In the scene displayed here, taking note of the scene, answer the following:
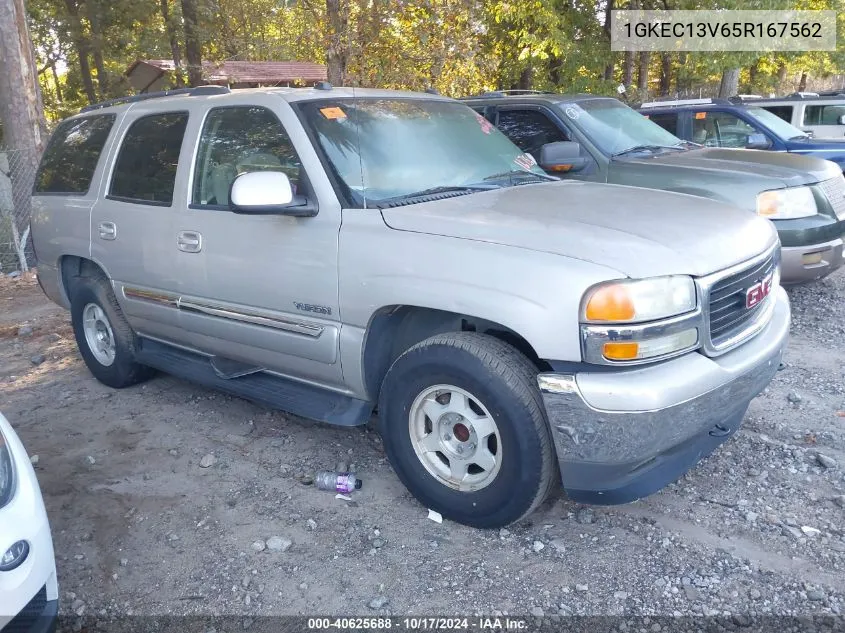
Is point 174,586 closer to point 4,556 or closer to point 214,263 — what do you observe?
point 4,556

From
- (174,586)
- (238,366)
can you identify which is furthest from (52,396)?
(174,586)

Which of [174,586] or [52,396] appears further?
[52,396]

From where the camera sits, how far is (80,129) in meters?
5.30

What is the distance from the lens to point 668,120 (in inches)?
369

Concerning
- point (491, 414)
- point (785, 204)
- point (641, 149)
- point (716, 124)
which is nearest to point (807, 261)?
point (785, 204)

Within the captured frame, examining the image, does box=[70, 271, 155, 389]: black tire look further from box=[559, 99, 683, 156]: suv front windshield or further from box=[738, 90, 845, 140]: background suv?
box=[738, 90, 845, 140]: background suv

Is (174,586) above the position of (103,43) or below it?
below

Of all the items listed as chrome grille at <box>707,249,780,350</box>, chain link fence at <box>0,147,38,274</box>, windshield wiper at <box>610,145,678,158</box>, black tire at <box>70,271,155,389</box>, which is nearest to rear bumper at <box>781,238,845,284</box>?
windshield wiper at <box>610,145,678,158</box>

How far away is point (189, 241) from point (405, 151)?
134 cm

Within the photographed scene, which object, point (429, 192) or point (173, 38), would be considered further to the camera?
point (173, 38)

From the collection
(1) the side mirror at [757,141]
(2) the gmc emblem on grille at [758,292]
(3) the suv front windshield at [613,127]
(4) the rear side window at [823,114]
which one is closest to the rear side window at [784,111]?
(4) the rear side window at [823,114]

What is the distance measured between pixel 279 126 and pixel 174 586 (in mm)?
2238

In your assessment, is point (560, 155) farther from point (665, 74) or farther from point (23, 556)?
point (665, 74)

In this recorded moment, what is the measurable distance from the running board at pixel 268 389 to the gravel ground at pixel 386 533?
35 centimetres
